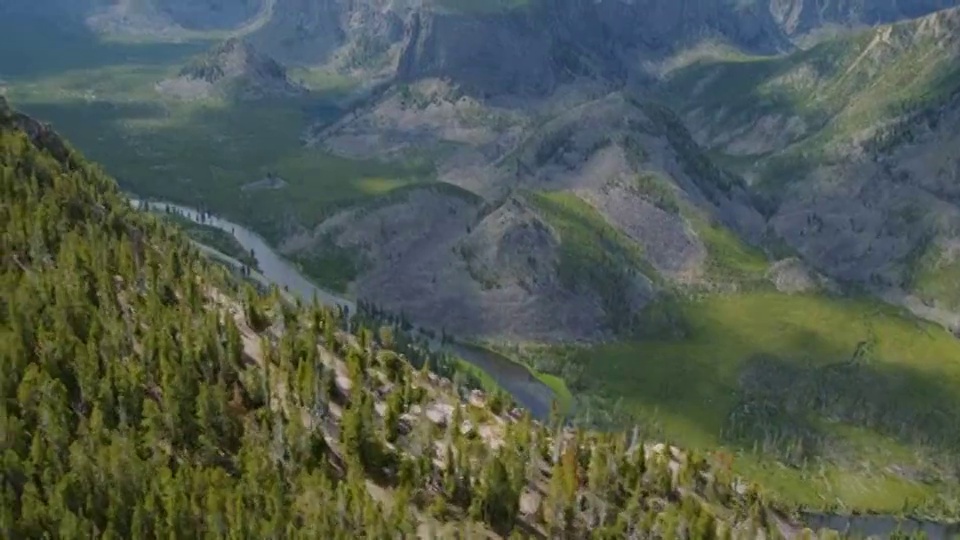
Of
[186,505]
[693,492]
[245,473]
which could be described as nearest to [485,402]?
[693,492]

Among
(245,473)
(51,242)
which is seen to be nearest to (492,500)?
(245,473)

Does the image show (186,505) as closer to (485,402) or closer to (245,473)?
(245,473)

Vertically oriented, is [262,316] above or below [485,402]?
above

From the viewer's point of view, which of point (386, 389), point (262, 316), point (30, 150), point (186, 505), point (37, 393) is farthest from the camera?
point (30, 150)

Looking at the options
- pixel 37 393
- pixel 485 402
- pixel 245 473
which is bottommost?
pixel 485 402

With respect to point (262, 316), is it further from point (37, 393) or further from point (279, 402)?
point (37, 393)

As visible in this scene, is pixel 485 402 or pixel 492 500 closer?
pixel 492 500

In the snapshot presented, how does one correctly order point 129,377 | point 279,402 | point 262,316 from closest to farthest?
point 129,377
point 279,402
point 262,316
